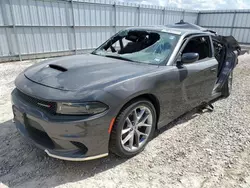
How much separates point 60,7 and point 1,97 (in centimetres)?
599

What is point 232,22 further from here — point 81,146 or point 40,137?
point 40,137

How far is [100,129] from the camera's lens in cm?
214

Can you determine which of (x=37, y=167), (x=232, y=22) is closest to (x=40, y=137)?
(x=37, y=167)

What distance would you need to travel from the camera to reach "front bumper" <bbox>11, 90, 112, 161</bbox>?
205cm

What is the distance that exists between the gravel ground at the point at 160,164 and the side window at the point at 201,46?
130 centimetres

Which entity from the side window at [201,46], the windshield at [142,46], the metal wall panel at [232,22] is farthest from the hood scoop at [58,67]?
the metal wall panel at [232,22]

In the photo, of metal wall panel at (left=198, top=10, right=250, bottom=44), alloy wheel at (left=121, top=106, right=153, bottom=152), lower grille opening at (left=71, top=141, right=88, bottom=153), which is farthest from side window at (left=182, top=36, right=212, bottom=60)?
metal wall panel at (left=198, top=10, right=250, bottom=44)

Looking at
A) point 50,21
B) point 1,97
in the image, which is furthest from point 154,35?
point 50,21

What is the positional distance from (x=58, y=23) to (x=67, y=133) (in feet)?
27.4

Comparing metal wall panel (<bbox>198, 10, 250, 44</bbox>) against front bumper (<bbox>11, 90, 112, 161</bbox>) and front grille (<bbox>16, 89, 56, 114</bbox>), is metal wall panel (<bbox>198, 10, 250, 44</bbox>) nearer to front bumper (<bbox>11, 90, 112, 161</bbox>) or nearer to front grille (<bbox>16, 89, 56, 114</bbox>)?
front bumper (<bbox>11, 90, 112, 161</bbox>)

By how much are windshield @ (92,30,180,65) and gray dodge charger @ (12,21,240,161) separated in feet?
0.05

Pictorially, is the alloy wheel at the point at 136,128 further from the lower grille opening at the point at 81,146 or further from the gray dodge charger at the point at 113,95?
the lower grille opening at the point at 81,146

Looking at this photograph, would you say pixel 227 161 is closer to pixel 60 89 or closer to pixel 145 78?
pixel 145 78

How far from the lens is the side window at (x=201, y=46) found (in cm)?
353
